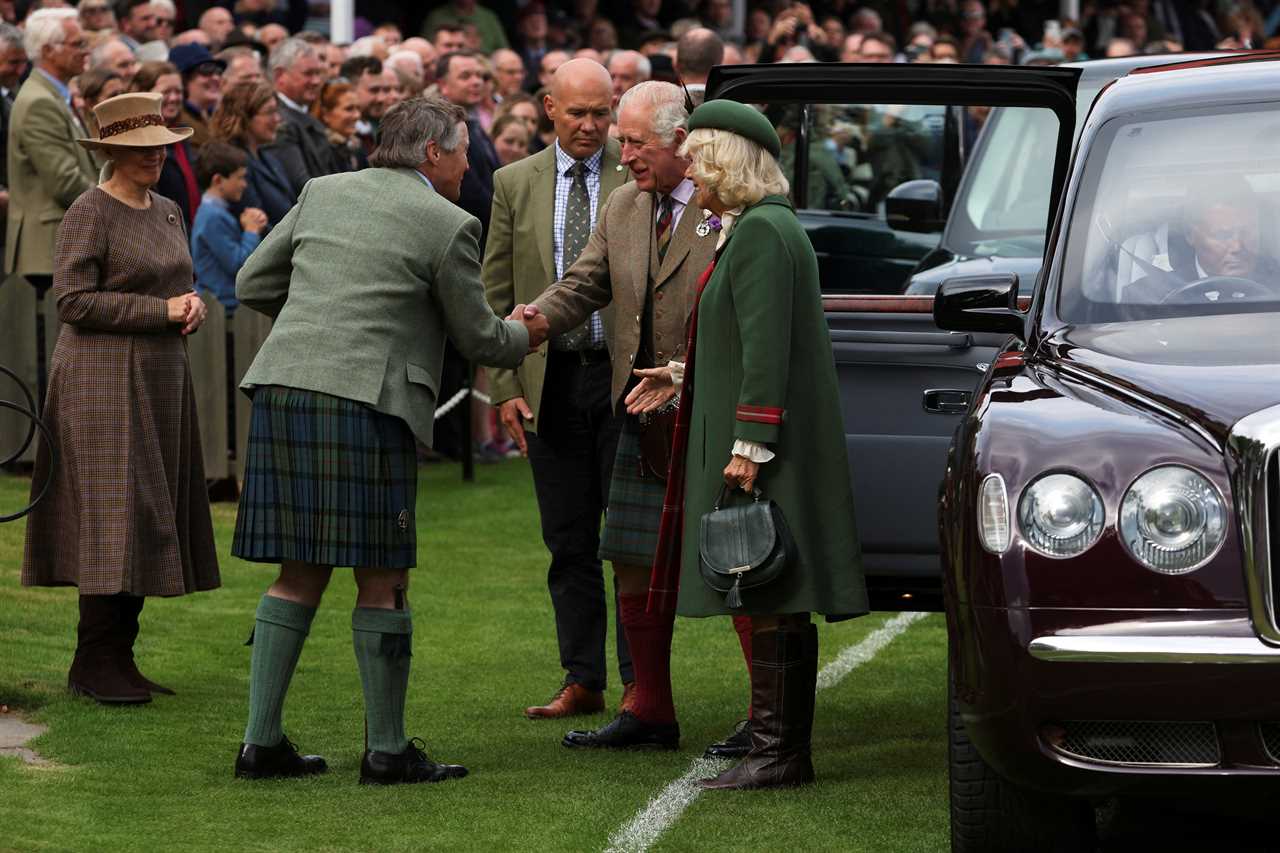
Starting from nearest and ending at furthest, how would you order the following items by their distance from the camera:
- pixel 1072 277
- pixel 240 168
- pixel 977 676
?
pixel 977 676, pixel 1072 277, pixel 240 168

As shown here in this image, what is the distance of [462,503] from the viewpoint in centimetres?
1344

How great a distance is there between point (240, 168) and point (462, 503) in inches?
93.4

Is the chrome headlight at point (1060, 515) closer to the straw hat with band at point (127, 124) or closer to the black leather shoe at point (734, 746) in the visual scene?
the black leather shoe at point (734, 746)

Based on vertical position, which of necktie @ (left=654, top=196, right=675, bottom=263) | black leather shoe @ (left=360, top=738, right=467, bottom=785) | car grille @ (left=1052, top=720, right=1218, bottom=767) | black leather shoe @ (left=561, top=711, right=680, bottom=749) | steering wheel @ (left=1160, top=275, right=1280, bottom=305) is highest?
steering wheel @ (left=1160, top=275, right=1280, bottom=305)

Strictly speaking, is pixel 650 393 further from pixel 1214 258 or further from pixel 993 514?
pixel 993 514

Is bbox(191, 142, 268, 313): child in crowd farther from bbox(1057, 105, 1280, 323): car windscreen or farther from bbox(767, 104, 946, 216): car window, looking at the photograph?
bbox(1057, 105, 1280, 323): car windscreen

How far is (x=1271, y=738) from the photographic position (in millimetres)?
4609

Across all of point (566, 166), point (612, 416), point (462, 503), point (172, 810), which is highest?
point (566, 166)

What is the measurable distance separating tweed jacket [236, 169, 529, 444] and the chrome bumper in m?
Answer: 2.50

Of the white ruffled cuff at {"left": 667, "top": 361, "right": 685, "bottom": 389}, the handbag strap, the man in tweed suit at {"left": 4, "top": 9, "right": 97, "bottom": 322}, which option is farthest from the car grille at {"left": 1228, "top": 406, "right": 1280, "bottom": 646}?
the man in tweed suit at {"left": 4, "top": 9, "right": 97, "bottom": 322}

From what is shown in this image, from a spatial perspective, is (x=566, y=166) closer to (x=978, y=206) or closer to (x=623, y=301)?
(x=623, y=301)

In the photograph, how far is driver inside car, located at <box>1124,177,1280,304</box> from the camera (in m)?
5.69

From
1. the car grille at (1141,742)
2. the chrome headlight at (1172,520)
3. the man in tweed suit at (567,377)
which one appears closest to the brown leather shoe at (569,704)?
the man in tweed suit at (567,377)

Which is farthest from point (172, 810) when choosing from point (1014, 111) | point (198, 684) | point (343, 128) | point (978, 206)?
point (343, 128)
